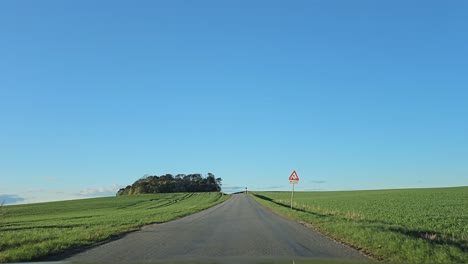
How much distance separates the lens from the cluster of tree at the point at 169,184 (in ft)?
516

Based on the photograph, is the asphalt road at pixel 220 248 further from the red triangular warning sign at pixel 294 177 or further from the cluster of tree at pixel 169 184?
the cluster of tree at pixel 169 184

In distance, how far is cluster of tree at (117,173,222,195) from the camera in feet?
516

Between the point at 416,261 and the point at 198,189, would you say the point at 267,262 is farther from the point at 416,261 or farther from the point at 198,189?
the point at 198,189

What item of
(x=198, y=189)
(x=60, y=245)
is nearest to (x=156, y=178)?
(x=198, y=189)

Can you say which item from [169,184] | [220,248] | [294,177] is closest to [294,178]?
[294,177]

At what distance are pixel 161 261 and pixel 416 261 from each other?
5857mm

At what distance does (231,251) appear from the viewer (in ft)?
41.5

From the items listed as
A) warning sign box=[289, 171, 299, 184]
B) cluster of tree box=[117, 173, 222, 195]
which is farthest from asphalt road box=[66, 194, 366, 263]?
cluster of tree box=[117, 173, 222, 195]

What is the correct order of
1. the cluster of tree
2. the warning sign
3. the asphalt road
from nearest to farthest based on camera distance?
the asphalt road, the warning sign, the cluster of tree

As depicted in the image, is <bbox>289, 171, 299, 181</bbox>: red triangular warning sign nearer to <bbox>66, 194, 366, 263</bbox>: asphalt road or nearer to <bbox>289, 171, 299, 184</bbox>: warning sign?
<bbox>289, 171, 299, 184</bbox>: warning sign

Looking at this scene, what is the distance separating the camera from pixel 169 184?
16862 centimetres

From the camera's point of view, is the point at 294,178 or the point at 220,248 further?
the point at 294,178

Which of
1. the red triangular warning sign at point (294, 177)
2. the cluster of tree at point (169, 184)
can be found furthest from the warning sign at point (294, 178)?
the cluster of tree at point (169, 184)

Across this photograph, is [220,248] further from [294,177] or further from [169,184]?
[169,184]
